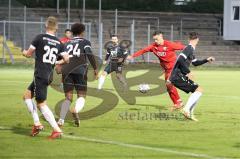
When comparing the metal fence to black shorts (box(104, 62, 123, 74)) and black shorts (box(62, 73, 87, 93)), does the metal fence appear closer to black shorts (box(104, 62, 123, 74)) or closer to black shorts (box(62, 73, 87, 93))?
black shorts (box(104, 62, 123, 74))

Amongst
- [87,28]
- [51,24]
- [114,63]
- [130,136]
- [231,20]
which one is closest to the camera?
[51,24]

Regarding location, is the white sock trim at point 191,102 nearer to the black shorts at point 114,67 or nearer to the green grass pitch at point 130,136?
the green grass pitch at point 130,136

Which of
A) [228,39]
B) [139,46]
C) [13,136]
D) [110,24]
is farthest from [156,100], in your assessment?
[228,39]

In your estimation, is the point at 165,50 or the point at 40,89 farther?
the point at 165,50

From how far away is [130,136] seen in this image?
12945mm

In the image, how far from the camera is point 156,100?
21484 millimetres

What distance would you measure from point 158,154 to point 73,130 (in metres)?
3.19

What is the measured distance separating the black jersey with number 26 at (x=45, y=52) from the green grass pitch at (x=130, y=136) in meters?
1.17

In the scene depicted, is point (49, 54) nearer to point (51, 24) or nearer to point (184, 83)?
point (51, 24)

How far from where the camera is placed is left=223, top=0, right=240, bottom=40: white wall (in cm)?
6238

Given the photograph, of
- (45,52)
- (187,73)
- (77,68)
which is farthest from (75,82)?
(187,73)

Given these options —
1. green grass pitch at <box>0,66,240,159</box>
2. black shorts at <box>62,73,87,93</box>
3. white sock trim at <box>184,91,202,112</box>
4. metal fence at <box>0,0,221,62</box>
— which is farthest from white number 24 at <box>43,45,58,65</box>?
metal fence at <box>0,0,221,62</box>

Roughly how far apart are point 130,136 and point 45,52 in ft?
7.08

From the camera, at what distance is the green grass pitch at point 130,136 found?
1103cm
